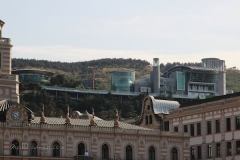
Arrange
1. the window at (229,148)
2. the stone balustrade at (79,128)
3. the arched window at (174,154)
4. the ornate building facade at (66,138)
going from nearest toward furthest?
the ornate building facade at (66,138) < the stone balustrade at (79,128) < the arched window at (174,154) < the window at (229,148)

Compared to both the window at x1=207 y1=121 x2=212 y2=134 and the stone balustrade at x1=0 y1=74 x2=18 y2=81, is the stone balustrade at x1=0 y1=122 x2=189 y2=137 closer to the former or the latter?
→ the window at x1=207 y1=121 x2=212 y2=134

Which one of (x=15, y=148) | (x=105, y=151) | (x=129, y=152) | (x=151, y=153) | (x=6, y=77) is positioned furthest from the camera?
(x=6, y=77)

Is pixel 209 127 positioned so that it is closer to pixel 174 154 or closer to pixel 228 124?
pixel 228 124

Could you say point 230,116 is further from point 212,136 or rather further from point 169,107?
point 169,107

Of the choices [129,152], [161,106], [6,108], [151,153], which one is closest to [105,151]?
[129,152]

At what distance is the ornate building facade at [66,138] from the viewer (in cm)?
11381

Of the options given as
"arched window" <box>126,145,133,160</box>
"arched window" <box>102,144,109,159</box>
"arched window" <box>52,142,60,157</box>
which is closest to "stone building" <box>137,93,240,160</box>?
"arched window" <box>126,145,133,160</box>

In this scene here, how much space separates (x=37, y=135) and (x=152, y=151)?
59.6 ft

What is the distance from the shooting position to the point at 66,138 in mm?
117312

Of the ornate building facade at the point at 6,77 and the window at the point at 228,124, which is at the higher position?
the ornate building facade at the point at 6,77

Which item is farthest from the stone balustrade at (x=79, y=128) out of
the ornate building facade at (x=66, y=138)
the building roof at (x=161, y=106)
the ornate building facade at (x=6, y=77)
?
the building roof at (x=161, y=106)

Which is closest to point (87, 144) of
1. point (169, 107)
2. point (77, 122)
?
point (77, 122)

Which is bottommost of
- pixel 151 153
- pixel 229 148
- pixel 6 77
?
pixel 151 153

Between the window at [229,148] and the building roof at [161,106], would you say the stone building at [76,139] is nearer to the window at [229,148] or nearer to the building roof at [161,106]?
the window at [229,148]
